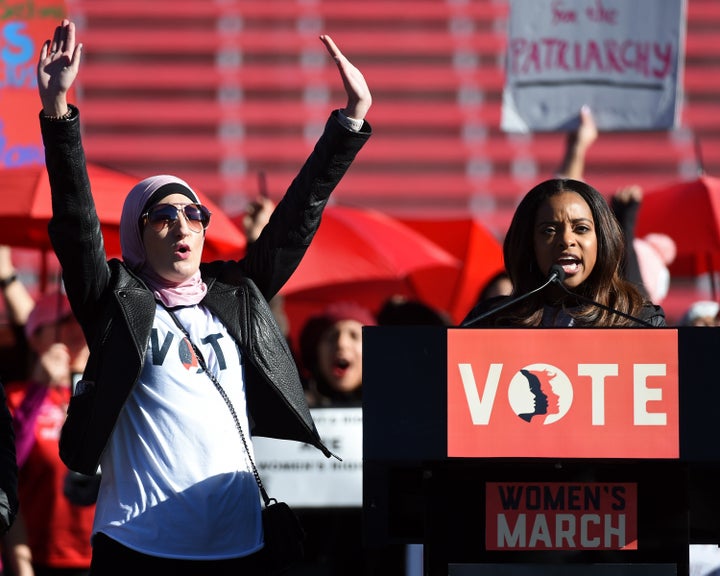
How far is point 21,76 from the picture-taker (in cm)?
595

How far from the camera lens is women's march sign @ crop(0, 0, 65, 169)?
5961mm

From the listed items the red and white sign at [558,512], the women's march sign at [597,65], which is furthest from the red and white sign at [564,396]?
the women's march sign at [597,65]

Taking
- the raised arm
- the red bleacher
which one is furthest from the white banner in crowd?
the red bleacher

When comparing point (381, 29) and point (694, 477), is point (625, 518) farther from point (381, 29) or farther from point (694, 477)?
point (381, 29)

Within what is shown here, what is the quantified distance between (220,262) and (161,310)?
0.27 meters

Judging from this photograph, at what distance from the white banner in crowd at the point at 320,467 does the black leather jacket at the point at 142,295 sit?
2104 millimetres

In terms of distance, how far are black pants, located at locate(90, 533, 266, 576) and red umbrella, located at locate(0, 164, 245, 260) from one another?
252cm

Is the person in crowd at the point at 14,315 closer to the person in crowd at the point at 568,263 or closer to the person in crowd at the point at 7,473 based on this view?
the person in crowd at the point at 7,473

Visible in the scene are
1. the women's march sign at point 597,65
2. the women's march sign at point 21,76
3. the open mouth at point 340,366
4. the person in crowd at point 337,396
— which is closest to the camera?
the person in crowd at point 337,396

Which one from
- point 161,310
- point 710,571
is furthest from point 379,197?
point 161,310

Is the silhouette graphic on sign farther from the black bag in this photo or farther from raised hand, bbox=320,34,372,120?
raised hand, bbox=320,34,372,120

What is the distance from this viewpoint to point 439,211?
1110 centimetres

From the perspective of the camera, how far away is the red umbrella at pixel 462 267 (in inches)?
305

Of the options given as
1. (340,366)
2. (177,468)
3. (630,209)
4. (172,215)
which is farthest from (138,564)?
(630,209)
